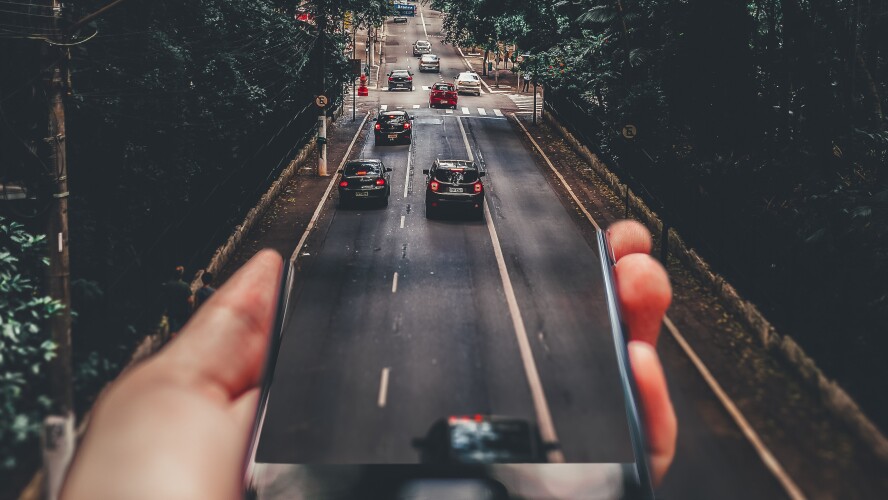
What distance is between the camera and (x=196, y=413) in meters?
1.78

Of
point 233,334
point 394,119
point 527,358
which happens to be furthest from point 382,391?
point 394,119

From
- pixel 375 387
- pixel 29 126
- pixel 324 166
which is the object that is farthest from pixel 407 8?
pixel 375 387

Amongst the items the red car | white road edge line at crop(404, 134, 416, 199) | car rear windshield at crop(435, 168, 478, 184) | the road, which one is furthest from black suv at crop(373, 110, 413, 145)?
the red car

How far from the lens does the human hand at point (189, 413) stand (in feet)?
5.17

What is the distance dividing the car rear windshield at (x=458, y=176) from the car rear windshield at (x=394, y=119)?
640 inches

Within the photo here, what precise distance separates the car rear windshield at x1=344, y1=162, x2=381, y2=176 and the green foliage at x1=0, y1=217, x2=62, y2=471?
1684 centimetres

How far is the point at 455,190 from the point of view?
2808 cm

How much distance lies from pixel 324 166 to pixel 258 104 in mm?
6943

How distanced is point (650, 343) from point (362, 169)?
28762 mm

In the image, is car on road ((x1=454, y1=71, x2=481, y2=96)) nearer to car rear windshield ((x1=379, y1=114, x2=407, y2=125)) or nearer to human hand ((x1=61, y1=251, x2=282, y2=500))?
car rear windshield ((x1=379, y1=114, x2=407, y2=125))

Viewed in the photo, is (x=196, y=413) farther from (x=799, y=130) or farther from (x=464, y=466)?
(x=799, y=130)

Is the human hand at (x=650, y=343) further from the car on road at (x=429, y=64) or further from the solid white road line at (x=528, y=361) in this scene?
the car on road at (x=429, y=64)

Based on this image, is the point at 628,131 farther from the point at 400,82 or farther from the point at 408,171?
the point at 400,82

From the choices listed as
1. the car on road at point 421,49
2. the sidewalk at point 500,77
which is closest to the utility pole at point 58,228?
the sidewalk at point 500,77
